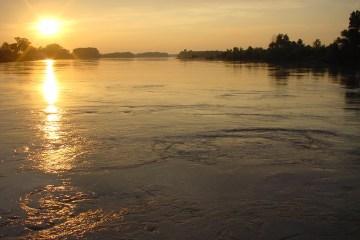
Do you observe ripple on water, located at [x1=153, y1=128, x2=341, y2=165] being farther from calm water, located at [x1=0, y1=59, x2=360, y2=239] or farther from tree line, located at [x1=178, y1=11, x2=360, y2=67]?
tree line, located at [x1=178, y1=11, x2=360, y2=67]

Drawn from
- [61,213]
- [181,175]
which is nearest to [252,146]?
[181,175]

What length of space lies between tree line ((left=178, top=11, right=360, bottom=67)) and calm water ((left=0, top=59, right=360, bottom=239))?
4953 centimetres

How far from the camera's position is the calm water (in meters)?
5.91

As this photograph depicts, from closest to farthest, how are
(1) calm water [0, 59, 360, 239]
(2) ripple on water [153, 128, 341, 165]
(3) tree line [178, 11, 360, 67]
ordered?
1. (1) calm water [0, 59, 360, 239]
2. (2) ripple on water [153, 128, 341, 165]
3. (3) tree line [178, 11, 360, 67]

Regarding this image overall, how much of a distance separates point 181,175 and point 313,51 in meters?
77.3

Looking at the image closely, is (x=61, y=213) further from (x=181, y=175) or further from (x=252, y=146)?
(x=252, y=146)

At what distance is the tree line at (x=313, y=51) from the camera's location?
61000mm

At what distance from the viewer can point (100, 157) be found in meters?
9.35

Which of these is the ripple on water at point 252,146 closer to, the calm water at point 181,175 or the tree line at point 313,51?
the calm water at point 181,175

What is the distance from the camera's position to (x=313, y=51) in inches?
3189

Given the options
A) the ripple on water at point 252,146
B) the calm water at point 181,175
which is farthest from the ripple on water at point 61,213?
the ripple on water at point 252,146

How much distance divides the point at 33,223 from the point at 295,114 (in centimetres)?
1080

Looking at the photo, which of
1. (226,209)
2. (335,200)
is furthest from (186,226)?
(335,200)

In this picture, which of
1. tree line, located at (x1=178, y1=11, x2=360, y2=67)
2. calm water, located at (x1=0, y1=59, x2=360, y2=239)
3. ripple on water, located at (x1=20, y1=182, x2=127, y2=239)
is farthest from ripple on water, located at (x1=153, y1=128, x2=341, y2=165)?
tree line, located at (x1=178, y1=11, x2=360, y2=67)
